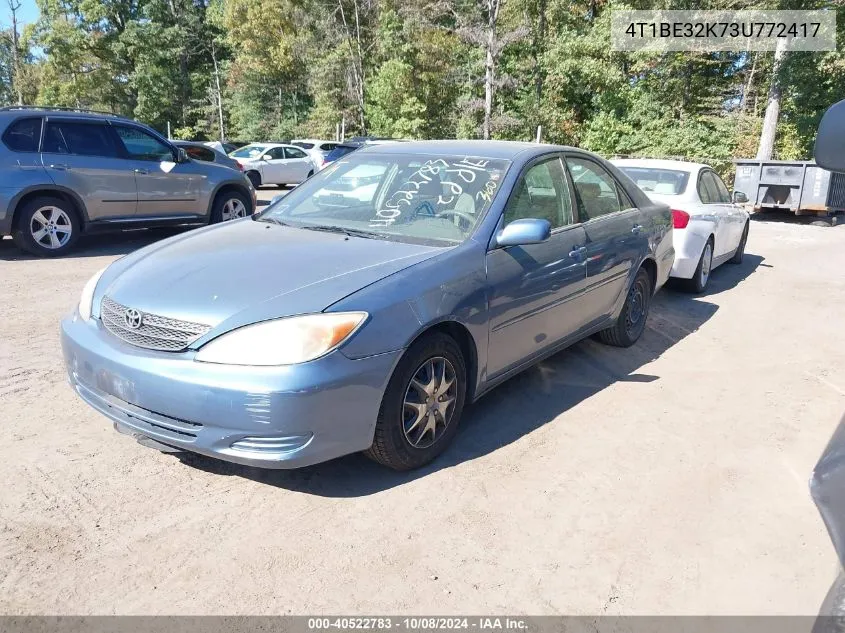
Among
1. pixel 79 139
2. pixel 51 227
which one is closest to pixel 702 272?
pixel 79 139

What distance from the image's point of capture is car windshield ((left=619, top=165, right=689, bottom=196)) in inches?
304

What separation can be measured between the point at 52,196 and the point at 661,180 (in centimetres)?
734

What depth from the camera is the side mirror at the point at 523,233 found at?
3686 millimetres

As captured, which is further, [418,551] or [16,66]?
[16,66]

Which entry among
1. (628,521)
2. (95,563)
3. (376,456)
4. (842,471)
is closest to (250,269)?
(376,456)

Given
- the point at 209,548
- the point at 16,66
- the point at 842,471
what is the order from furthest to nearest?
the point at 16,66
the point at 209,548
the point at 842,471

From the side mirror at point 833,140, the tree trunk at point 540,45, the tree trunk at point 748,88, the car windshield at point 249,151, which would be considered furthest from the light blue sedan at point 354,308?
the tree trunk at point 540,45

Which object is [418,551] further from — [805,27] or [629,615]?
[805,27]

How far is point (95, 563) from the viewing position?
2.67 m

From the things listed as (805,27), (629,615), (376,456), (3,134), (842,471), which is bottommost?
(629,615)

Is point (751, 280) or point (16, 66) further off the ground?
point (16, 66)

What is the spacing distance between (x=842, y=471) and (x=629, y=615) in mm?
1220

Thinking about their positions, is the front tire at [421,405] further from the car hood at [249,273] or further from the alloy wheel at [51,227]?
the alloy wheel at [51,227]

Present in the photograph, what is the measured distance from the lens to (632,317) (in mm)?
5645
